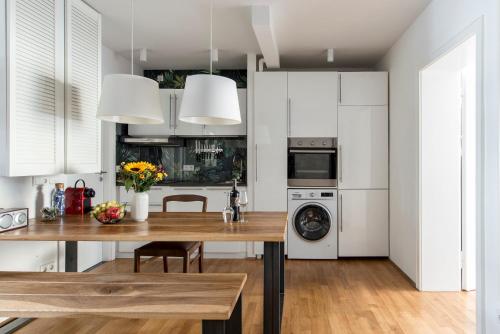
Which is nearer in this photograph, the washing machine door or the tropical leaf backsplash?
the washing machine door

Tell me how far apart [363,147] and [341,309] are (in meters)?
2.31

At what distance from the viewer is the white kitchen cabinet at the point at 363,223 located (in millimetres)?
4918

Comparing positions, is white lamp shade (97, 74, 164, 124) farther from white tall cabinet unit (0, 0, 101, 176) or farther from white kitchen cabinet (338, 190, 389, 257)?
white kitchen cabinet (338, 190, 389, 257)

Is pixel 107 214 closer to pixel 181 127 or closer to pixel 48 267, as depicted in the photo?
pixel 48 267

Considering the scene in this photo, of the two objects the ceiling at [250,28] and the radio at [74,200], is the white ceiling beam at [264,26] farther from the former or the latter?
the radio at [74,200]

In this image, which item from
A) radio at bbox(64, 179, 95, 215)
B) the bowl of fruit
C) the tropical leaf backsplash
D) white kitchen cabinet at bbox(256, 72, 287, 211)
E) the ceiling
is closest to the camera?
the bowl of fruit

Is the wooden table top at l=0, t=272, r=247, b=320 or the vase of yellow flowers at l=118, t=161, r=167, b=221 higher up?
the vase of yellow flowers at l=118, t=161, r=167, b=221

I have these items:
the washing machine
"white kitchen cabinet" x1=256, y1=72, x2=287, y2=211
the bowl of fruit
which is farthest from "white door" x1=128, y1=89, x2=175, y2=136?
the bowl of fruit

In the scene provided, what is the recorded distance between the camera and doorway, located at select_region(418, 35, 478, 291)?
3664 mm

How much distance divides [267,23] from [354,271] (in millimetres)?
2773

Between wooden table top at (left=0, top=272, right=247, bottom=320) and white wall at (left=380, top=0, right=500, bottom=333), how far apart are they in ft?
5.20

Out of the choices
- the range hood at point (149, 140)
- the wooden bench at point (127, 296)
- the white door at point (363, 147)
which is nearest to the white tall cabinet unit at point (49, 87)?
the wooden bench at point (127, 296)

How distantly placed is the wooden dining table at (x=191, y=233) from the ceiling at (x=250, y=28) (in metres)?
1.95

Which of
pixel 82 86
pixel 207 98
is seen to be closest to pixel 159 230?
pixel 207 98
